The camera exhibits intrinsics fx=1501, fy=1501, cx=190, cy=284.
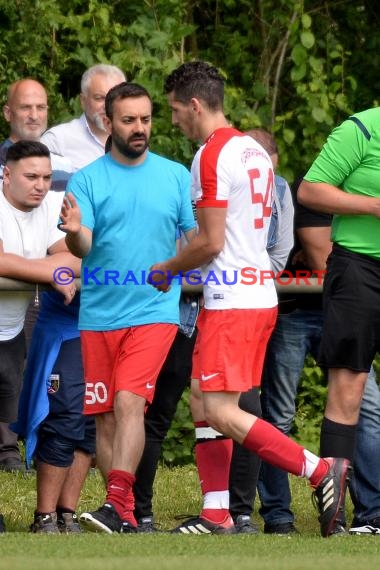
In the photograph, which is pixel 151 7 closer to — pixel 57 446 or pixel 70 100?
pixel 70 100

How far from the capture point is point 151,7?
1211 cm

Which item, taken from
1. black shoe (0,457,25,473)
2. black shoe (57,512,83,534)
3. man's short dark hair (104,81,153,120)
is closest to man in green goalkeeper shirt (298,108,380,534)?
man's short dark hair (104,81,153,120)

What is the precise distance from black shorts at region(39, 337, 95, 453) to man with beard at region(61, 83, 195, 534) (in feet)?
0.65

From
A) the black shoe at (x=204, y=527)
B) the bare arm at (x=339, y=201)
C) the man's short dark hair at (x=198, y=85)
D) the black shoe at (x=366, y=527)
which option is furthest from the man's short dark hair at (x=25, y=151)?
the black shoe at (x=366, y=527)

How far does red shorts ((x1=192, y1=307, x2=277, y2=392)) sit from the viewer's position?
7.13m

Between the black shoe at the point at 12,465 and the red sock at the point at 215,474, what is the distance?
2592 millimetres

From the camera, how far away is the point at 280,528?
8062mm

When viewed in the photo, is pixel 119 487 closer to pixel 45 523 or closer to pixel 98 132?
pixel 45 523

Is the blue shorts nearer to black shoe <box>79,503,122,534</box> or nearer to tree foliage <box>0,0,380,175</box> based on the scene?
black shoe <box>79,503,122,534</box>

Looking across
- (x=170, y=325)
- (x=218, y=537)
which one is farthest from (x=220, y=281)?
(x=218, y=537)

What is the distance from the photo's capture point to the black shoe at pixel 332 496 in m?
7.12

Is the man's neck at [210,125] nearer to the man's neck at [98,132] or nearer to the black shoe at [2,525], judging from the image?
the black shoe at [2,525]

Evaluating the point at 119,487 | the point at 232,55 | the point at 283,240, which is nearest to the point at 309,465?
the point at 119,487

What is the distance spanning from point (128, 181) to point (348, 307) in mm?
1344
